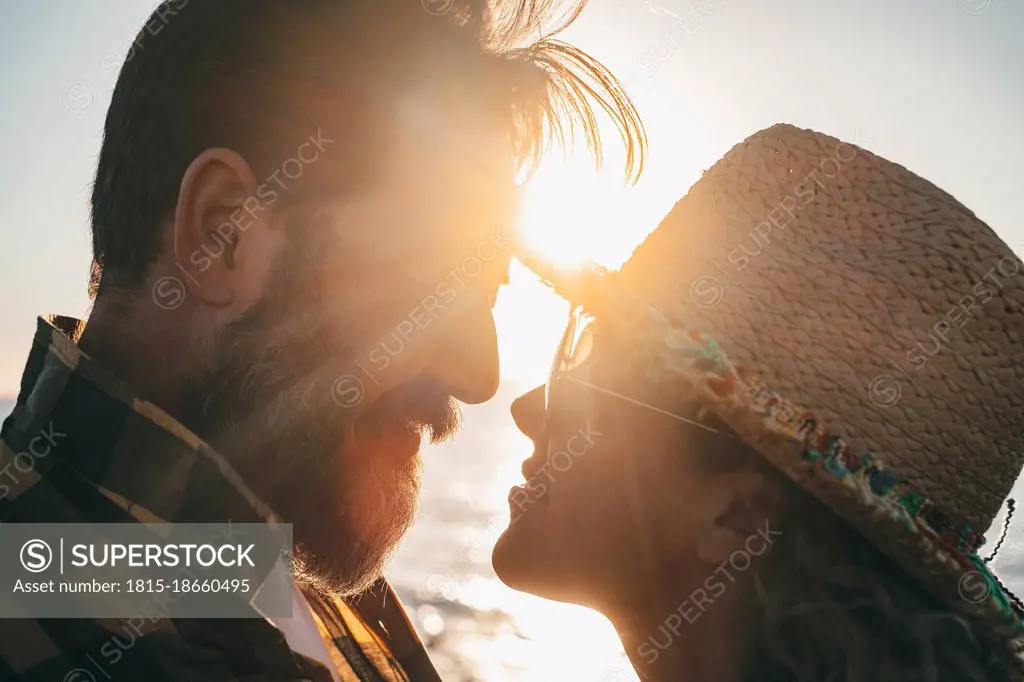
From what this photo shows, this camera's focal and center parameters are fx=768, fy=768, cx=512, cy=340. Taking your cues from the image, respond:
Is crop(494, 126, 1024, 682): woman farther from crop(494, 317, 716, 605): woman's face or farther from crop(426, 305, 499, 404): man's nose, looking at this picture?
crop(426, 305, 499, 404): man's nose

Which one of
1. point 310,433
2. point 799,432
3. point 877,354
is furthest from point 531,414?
point 877,354

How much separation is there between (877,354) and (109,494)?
1753 mm

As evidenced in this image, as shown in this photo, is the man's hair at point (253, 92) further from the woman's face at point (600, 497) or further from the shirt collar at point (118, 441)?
the woman's face at point (600, 497)

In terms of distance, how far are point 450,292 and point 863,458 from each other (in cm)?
146

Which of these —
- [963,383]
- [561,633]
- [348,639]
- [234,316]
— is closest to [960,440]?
[963,383]

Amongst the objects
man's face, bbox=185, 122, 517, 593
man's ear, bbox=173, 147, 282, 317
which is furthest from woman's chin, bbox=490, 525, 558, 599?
man's ear, bbox=173, 147, 282, 317

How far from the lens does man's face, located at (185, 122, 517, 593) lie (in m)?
2.18

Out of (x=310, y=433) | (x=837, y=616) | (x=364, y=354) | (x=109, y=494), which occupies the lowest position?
(x=109, y=494)

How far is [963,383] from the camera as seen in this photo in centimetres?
175

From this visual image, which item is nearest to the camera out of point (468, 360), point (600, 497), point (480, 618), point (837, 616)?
point (837, 616)

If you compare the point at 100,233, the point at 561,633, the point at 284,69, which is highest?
the point at 284,69

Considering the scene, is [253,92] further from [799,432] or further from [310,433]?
[799,432]

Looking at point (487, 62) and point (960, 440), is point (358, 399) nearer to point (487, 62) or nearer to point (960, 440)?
point (487, 62)

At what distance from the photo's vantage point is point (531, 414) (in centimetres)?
245
